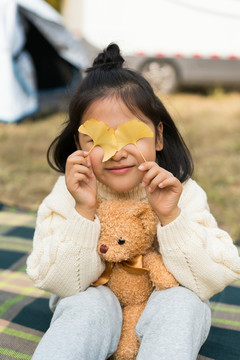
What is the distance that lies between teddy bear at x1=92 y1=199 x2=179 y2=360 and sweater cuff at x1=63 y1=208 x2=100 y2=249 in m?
0.02

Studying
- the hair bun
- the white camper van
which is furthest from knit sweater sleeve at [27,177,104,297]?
the white camper van

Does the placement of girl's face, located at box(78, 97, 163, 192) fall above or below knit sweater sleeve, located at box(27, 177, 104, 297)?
above

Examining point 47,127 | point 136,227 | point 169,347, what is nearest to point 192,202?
point 136,227

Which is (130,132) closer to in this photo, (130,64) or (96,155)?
(96,155)

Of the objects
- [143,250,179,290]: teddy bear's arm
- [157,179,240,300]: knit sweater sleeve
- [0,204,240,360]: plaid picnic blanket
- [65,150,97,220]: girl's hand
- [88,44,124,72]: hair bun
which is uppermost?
[88,44,124,72]: hair bun

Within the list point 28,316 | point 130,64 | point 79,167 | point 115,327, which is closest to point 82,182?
point 79,167

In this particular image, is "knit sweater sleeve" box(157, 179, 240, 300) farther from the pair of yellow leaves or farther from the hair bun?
the hair bun

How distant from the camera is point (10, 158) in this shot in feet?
11.6

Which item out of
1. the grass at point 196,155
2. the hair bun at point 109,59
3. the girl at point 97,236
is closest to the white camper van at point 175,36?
the grass at point 196,155

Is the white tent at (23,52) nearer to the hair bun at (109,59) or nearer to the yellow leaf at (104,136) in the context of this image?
the hair bun at (109,59)

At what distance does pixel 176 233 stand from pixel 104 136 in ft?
1.03

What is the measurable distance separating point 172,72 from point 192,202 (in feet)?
14.9

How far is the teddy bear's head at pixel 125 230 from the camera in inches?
47.3

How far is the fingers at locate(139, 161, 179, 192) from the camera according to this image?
1141mm
